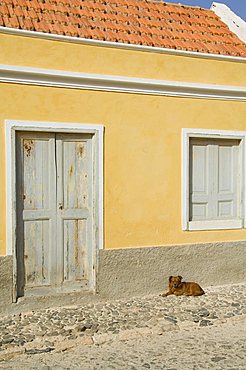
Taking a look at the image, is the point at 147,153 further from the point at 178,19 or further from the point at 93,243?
the point at 178,19

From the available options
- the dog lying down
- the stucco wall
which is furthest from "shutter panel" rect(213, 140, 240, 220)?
the dog lying down

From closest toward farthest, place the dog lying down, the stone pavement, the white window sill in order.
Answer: the stone pavement
the dog lying down
the white window sill

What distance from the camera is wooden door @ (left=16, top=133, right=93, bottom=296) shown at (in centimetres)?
612

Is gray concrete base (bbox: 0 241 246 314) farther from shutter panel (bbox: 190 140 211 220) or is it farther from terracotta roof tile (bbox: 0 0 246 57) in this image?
terracotta roof tile (bbox: 0 0 246 57)

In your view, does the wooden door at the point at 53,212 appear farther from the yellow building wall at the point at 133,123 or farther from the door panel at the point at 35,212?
the yellow building wall at the point at 133,123

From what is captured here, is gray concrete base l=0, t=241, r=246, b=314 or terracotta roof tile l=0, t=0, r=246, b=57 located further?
terracotta roof tile l=0, t=0, r=246, b=57

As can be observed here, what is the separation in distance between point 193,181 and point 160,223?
872 mm

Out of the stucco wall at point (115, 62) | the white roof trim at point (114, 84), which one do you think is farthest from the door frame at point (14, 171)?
the stucco wall at point (115, 62)

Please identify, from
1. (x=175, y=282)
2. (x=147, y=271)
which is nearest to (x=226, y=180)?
(x=175, y=282)

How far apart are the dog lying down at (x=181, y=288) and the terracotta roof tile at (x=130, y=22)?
136 inches

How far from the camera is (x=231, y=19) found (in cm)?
823

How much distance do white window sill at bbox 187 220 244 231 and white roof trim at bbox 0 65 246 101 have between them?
189cm

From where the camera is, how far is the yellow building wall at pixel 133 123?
19.8ft

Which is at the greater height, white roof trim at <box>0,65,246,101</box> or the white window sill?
white roof trim at <box>0,65,246,101</box>
